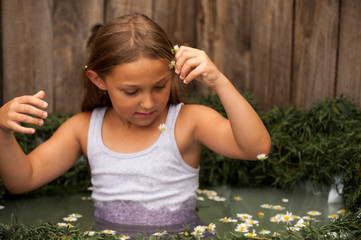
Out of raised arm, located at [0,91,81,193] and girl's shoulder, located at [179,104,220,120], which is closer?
raised arm, located at [0,91,81,193]

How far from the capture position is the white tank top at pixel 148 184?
2061mm

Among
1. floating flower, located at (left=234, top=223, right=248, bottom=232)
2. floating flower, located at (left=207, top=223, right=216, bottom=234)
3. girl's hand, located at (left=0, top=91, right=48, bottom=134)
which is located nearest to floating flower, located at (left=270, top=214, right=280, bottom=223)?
floating flower, located at (left=234, top=223, right=248, bottom=232)

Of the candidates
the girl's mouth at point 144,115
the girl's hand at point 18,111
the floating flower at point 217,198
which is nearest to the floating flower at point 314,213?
the floating flower at point 217,198

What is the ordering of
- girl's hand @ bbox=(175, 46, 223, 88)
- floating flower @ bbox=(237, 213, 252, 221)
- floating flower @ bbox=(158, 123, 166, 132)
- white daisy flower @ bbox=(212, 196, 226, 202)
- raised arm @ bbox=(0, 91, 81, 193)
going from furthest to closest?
1. white daisy flower @ bbox=(212, 196, 226, 202)
2. floating flower @ bbox=(237, 213, 252, 221)
3. floating flower @ bbox=(158, 123, 166, 132)
4. raised arm @ bbox=(0, 91, 81, 193)
5. girl's hand @ bbox=(175, 46, 223, 88)

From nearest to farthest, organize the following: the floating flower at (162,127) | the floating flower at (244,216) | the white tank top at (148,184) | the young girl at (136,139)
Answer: the young girl at (136,139) → the floating flower at (162,127) → the white tank top at (148,184) → the floating flower at (244,216)

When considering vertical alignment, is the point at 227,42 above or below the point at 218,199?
above

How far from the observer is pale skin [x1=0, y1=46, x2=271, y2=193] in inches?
67.2

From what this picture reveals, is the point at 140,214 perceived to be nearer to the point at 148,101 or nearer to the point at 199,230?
the point at 199,230

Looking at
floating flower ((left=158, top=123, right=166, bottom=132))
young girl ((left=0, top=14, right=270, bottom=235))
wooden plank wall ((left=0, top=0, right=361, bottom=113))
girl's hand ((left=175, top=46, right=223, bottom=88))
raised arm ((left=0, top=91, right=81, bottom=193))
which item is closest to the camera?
girl's hand ((left=175, top=46, right=223, bottom=88))

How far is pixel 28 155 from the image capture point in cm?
207

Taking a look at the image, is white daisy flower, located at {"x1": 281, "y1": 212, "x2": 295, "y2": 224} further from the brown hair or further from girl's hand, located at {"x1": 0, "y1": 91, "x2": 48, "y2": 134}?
girl's hand, located at {"x1": 0, "y1": 91, "x2": 48, "y2": 134}

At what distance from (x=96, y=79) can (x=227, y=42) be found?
138 centimetres

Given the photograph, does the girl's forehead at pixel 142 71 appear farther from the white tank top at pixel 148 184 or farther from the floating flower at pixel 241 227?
the floating flower at pixel 241 227

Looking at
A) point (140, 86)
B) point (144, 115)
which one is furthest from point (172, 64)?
point (144, 115)
